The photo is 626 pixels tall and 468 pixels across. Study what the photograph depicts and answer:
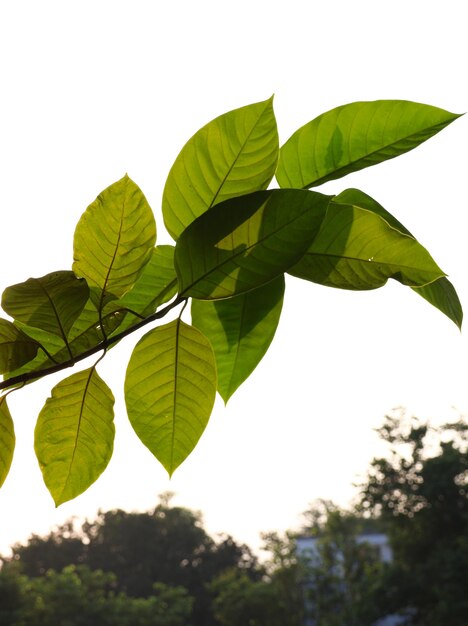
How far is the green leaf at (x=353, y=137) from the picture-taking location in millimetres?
223

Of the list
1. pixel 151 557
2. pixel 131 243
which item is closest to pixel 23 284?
pixel 131 243

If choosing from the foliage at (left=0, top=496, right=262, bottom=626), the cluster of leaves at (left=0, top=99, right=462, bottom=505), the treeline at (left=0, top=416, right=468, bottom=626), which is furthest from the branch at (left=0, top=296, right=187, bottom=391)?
the foliage at (left=0, top=496, right=262, bottom=626)

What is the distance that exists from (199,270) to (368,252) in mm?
49

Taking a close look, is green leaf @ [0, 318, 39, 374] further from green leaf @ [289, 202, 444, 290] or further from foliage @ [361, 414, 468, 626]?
foliage @ [361, 414, 468, 626]

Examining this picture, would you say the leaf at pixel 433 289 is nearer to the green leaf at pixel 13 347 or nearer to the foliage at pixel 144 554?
the green leaf at pixel 13 347

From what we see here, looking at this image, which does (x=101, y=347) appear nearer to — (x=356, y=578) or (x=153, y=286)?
(x=153, y=286)

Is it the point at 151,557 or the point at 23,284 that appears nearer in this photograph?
the point at 23,284

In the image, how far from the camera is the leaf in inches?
9.0

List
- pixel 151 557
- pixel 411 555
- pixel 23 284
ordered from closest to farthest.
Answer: pixel 23 284, pixel 411 555, pixel 151 557

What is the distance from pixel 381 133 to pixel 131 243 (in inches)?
3.3

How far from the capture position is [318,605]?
1545 centimetres

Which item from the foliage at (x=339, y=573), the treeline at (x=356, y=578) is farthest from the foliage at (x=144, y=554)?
the foliage at (x=339, y=573)

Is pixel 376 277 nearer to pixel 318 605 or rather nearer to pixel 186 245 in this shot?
pixel 186 245

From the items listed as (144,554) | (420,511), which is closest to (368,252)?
(420,511)
